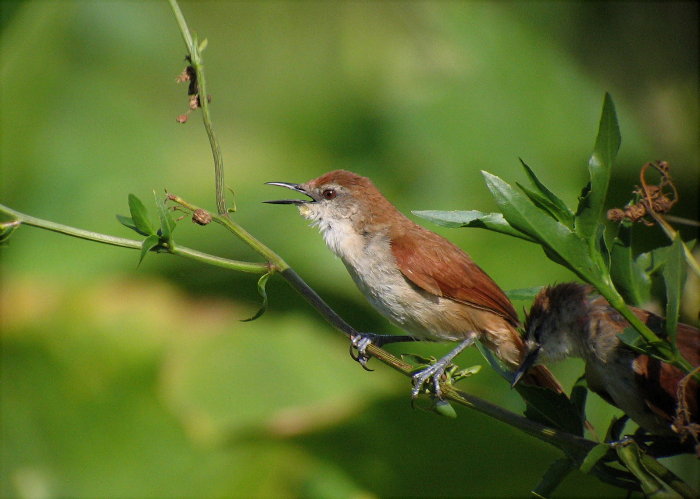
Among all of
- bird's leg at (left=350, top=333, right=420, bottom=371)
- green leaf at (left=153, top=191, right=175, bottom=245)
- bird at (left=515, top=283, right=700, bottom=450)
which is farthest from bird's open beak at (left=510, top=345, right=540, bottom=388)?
green leaf at (left=153, top=191, right=175, bottom=245)

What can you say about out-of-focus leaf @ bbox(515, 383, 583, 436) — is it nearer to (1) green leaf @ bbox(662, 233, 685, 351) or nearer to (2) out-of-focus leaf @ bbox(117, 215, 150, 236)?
(1) green leaf @ bbox(662, 233, 685, 351)

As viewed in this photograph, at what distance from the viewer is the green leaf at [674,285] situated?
101 cm

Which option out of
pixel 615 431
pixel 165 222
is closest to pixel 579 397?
pixel 615 431

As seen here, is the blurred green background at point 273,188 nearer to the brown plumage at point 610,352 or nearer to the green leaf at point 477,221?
the brown plumage at point 610,352

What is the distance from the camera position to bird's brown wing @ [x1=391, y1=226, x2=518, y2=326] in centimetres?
179

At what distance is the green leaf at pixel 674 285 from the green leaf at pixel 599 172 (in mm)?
103

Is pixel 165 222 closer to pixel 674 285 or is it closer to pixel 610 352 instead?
pixel 674 285

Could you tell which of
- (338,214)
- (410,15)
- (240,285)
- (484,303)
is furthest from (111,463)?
(410,15)

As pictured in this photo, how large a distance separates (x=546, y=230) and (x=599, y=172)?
0.34 ft

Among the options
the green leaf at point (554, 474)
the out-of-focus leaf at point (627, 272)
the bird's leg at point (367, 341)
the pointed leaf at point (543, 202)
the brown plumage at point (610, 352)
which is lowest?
the bird's leg at point (367, 341)

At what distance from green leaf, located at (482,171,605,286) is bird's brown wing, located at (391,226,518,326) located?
2.26 ft

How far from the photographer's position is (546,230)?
3.52ft

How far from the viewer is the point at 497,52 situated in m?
3.43

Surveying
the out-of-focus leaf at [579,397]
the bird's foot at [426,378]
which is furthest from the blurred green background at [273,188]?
the out-of-focus leaf at [579,397]
